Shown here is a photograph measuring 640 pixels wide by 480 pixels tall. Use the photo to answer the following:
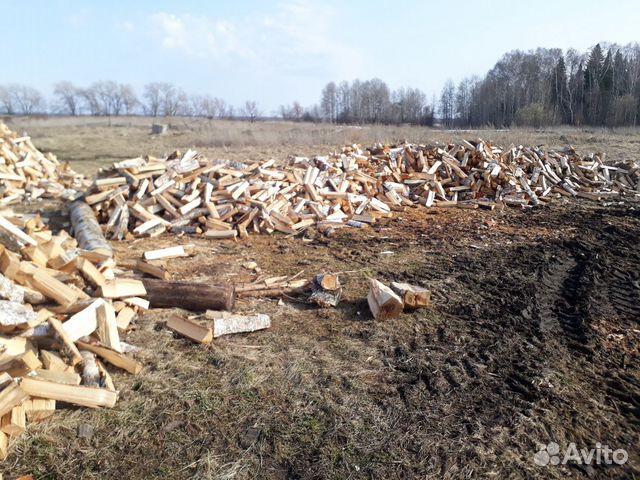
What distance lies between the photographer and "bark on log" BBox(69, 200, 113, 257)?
283 inches

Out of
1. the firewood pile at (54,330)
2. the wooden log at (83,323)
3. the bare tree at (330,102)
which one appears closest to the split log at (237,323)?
the firewood pile at (54,330)

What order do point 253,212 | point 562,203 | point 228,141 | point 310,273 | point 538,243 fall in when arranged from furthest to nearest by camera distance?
point 228,141, point 562,203, point 253,212, point 538,243, point 310,273

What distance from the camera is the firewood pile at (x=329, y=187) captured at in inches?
366

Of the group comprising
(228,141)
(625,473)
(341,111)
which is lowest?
(625,473)

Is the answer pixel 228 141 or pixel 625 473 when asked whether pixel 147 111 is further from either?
pixel 625 473

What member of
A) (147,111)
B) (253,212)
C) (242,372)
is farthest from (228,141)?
(147,111)

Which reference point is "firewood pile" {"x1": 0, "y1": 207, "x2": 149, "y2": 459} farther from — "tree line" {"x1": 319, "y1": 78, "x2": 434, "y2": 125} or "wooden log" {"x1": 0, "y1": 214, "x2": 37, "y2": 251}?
"tree line" {"x1": 319, "y1": 78, "x2": 434, "y2": 125}

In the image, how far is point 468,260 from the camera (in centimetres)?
718

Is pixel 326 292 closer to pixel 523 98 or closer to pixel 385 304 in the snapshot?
pixel 385 304

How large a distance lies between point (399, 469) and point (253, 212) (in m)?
7.03

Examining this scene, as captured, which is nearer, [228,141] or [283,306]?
[283,306]

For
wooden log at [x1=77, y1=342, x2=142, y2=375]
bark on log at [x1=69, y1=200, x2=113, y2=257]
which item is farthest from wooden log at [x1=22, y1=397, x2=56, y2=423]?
bark on log at [x1=69, y1=200, x2=113, y2=257]

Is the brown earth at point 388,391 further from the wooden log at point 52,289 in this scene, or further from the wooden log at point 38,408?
the wooden log at point 52,289

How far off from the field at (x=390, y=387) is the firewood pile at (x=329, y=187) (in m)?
2.53
